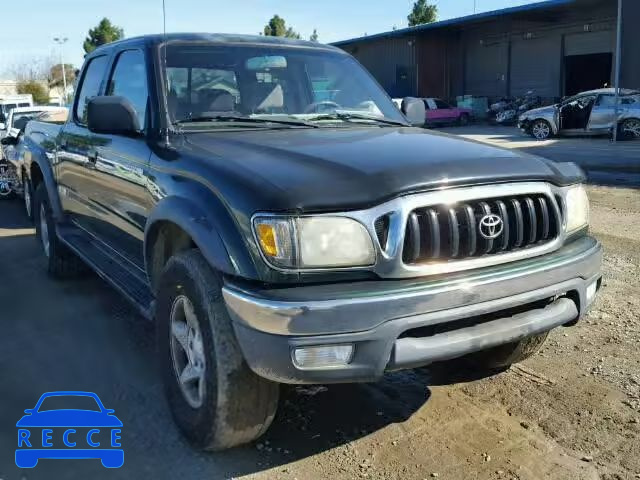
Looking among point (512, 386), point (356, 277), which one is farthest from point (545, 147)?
point (356, 277)

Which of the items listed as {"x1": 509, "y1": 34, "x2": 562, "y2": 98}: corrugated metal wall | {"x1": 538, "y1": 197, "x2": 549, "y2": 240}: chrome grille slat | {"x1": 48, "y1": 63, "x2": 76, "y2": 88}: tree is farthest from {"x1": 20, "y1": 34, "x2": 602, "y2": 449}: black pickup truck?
{"x1": 48, "y1": 63, "x2": 76, "y2": 88}: tree

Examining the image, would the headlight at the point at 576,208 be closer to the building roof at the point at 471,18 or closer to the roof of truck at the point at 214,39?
the roof of truck at the point at 214,39

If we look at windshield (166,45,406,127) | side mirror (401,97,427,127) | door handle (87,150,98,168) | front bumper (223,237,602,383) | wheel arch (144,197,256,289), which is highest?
windshield (166,45,406,127)

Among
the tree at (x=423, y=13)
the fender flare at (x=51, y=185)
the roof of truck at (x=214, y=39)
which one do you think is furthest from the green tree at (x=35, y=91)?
the roof of truck at (x=214, y=39)

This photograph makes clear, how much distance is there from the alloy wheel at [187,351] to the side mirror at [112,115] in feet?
3.78

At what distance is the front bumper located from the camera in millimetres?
2473

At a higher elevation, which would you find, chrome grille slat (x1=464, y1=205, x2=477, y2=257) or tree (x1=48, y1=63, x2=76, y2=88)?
tree (x1=48, y1=63, x2=76, y2=88)

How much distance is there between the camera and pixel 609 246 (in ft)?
22.0

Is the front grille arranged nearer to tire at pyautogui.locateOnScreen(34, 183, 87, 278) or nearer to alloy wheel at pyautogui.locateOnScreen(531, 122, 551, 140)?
tire at pyautogui.locateOnScreen(34, 183, 87, 278)

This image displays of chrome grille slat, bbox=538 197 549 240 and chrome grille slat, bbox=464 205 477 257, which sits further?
chrome grille slat, bbox=538 197 549 240

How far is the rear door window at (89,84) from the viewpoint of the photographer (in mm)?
5004

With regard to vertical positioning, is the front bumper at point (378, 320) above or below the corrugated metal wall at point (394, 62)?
below

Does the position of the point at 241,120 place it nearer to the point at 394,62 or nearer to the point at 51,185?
the point at 51,185

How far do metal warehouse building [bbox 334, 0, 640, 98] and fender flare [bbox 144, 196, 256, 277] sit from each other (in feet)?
92.7
